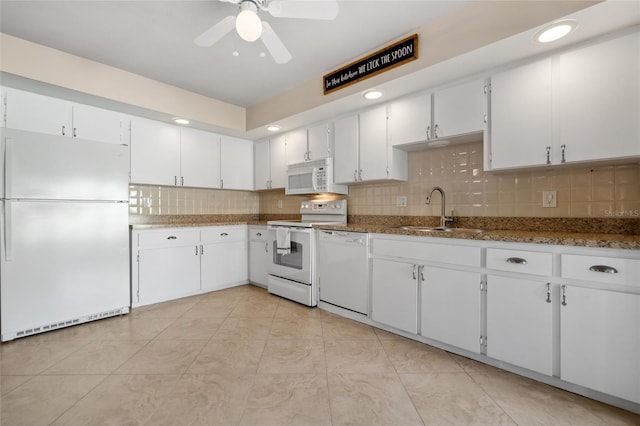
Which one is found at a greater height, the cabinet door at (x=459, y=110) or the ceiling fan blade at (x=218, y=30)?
the ceiling fan blade at (x=218, y=30)

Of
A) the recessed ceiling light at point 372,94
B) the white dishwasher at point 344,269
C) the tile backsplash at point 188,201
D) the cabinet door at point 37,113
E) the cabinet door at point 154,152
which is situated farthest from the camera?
the tile backsplash at point 188,201

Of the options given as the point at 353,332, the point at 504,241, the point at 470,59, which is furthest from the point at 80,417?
the point at 470,59

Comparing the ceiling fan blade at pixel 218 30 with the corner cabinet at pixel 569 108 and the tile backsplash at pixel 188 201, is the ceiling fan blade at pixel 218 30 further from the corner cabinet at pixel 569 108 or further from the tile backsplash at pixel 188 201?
the tile backsplash at pixel 188 201

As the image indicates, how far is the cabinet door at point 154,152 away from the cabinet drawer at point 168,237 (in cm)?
63

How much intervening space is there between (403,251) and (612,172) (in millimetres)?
1490

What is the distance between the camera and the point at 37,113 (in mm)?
2533

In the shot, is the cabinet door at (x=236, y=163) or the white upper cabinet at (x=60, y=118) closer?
the white upper cabinet at (x=60, y=118)

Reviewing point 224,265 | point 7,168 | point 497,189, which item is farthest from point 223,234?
point 497,189

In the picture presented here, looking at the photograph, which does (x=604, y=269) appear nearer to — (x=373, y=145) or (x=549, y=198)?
(x=549, y=198)

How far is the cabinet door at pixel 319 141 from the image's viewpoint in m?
3.30

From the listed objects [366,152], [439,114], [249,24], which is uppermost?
[249,24]

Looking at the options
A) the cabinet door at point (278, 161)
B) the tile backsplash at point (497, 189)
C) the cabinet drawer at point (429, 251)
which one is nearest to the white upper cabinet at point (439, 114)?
the tile backsplash at point (497, 189)

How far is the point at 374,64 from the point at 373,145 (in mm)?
753

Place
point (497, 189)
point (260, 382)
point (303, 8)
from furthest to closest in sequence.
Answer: point (497, 189)
point (260, 382)
point (303, 8)
